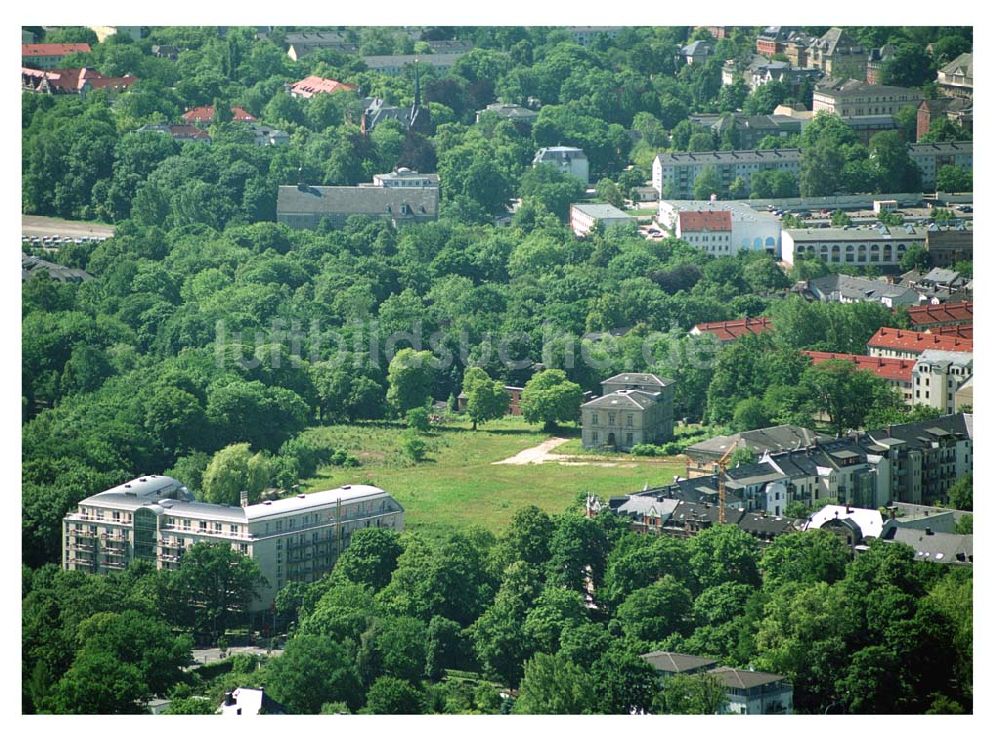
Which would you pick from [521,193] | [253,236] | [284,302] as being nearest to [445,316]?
[284,302]

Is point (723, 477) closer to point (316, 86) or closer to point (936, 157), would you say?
point (936, 157)

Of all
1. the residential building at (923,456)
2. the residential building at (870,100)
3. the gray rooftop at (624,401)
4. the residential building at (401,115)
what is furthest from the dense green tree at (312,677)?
the residential building at (870,100)

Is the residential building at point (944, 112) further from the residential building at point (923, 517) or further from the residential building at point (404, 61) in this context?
the residential building at point (923, 517)

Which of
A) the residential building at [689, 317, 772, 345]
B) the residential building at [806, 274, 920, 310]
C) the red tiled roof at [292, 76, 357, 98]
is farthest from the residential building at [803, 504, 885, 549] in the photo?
the red tiled roof at [292, 76, 357, 98]

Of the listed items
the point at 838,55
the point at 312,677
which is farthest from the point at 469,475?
the point at 838,55

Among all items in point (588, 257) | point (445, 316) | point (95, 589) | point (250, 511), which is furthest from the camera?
point (588, 257)

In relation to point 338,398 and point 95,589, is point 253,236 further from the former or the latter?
point 95,589

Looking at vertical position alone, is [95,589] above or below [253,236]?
below
